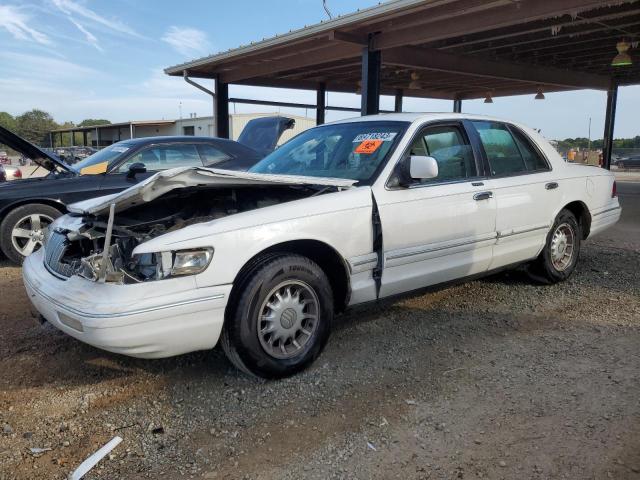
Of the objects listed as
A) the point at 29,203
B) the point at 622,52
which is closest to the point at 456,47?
the point at 622,52

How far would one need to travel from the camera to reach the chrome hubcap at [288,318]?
316 cm

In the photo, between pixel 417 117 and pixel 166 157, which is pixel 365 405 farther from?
pixel 166 157

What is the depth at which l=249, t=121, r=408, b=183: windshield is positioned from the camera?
154 inches

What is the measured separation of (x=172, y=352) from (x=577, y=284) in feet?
13.6

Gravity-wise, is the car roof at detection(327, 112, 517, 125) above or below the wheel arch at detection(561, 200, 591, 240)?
above

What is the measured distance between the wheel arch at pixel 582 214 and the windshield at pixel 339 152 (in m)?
2.35

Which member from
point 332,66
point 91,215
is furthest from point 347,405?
point 332,66

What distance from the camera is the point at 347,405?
2984 mm

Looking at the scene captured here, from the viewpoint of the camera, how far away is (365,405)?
9.77 feet

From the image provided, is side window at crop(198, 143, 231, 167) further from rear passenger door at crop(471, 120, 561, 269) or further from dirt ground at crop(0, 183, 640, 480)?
rear passenger door at crop(471, 120, 561, 269)

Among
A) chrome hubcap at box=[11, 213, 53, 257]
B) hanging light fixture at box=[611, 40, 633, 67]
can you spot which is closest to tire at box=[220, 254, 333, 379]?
chrome hubcap at box=[11, 213, 53, 257]

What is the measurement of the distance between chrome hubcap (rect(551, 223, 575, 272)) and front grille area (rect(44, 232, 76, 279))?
4164mm

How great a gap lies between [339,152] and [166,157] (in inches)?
146

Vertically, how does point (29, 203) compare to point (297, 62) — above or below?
below
